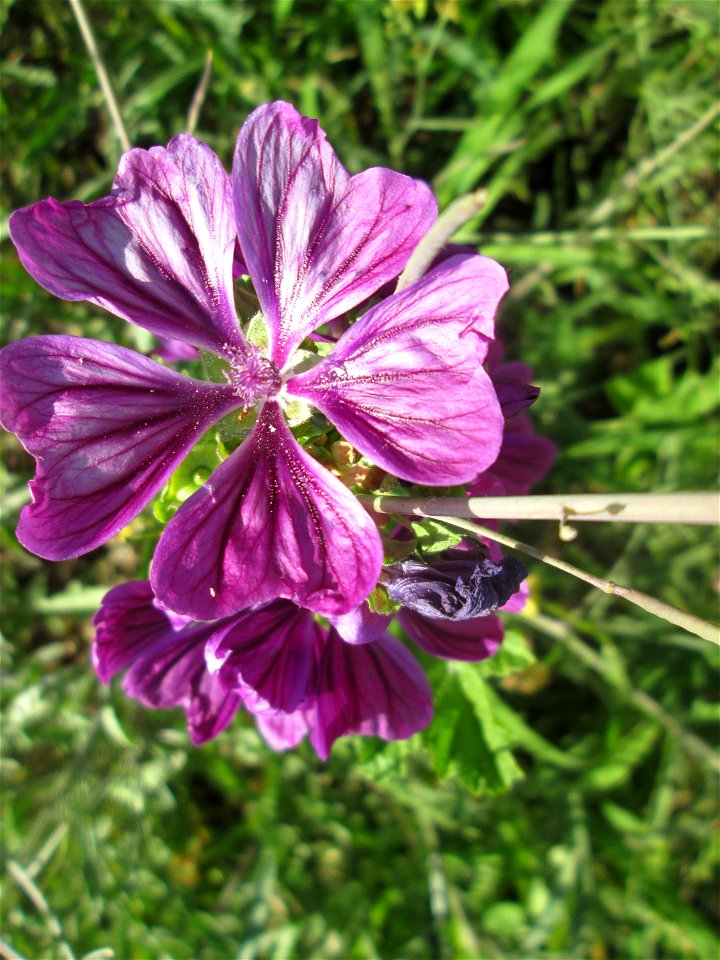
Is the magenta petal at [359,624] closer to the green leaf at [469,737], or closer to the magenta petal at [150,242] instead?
the magenta petal at [150,242]

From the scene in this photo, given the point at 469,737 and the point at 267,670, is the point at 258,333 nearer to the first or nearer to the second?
the point at 267,670

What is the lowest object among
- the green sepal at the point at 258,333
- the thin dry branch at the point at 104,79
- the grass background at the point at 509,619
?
the grass background at the point at 509,619

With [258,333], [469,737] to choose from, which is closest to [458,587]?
[258,333]

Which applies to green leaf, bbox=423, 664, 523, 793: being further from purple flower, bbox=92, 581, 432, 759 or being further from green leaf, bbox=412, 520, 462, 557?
green leaf, bbox=412, 520, 462, 557

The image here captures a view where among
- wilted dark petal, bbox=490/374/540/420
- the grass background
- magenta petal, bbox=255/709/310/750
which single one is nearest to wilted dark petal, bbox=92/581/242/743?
magenta petal, bbox=255/709/310/750

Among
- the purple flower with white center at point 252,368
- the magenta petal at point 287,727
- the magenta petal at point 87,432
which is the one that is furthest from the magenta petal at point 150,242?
the magenta petal at point 287,727
